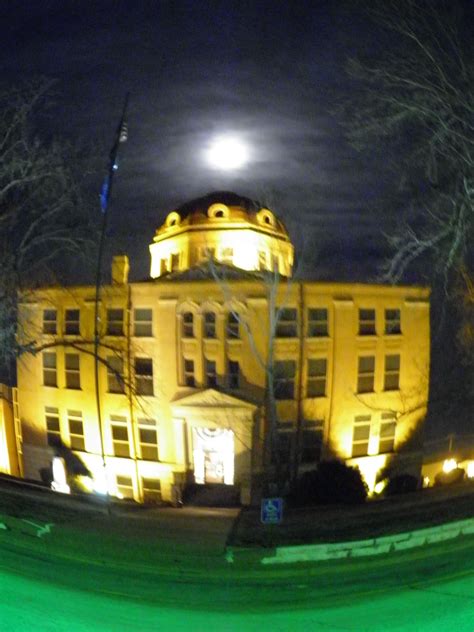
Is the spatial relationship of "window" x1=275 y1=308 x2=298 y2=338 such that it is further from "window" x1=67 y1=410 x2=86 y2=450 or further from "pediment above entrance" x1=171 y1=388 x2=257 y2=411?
"window" x1=67 y1=410 x2=86 y2=450

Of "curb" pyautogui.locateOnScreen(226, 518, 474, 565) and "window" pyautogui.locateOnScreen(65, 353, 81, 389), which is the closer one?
"curb" pyautogui.locateOnScreen(226, 518, 474, 565)

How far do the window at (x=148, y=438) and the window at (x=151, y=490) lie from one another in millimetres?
132

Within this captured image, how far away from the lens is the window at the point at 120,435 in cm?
289

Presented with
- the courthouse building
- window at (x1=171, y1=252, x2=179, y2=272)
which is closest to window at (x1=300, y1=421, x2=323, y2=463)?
the courthouse building

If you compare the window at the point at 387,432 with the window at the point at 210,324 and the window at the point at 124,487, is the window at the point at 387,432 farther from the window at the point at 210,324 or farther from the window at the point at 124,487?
the window at the point at 124,487

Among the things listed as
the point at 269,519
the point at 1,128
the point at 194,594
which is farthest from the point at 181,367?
the point at 1,128

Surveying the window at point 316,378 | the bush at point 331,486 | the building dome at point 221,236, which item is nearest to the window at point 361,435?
the bush at point 331,486

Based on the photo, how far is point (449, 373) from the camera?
3.33 m

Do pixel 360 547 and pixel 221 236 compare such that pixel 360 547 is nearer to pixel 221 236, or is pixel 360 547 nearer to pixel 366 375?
pixel 366 375

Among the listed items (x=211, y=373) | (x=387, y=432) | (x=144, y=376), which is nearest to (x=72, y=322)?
(x=144, y=376)

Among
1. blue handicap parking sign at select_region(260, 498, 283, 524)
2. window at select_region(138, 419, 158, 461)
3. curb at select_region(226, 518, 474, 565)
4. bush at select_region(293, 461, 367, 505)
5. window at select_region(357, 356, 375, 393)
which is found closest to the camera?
curb at select_region(226, 518, 474, 565)

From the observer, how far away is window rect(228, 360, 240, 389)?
288 cm

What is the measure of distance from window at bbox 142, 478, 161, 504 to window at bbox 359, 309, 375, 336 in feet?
5.16

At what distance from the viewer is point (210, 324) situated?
112 inches
